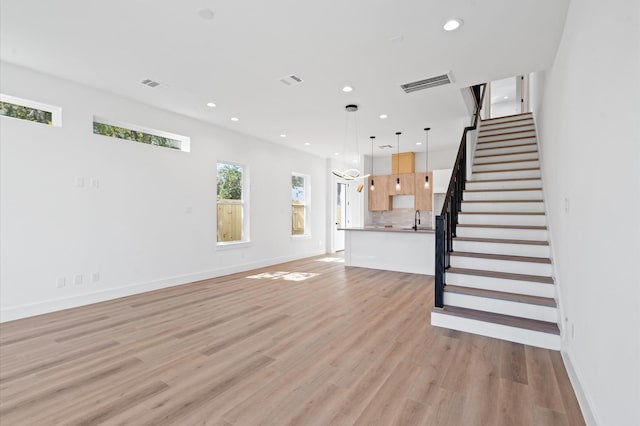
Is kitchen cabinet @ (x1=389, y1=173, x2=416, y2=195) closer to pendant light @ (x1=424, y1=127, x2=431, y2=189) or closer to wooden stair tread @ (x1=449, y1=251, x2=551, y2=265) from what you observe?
pendant light @ (x1=424, y1=127, x2=431, y2=189)

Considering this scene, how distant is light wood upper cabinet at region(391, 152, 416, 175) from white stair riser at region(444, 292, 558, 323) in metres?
5.84

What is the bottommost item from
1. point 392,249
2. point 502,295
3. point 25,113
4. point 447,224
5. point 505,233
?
point 502,295

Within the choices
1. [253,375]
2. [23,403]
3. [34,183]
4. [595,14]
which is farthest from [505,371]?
[34,183]

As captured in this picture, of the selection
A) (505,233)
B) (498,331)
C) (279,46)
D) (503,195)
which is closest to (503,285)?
(498,331)

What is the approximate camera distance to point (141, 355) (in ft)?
9.02

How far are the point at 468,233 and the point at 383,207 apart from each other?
477cm

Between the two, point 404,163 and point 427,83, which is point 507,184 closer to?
point 427,83

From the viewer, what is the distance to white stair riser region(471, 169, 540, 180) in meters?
5.03

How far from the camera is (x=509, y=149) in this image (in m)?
5.93

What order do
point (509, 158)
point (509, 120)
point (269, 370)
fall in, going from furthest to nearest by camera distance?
point (509, 120) < point (509, 158) < point (269, 370)

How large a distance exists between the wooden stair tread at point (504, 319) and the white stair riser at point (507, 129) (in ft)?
15.1

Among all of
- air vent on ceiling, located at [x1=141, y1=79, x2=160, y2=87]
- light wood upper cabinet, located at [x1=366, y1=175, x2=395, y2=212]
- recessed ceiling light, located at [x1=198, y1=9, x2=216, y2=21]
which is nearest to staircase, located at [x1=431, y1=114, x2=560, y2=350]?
light wood upper cabinet, located at [x1=366, y1=175, x2=395, y2=212]

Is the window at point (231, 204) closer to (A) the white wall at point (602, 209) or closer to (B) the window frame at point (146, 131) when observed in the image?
(B) the window frame at point (146, 131)

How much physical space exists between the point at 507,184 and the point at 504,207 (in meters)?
0.61
